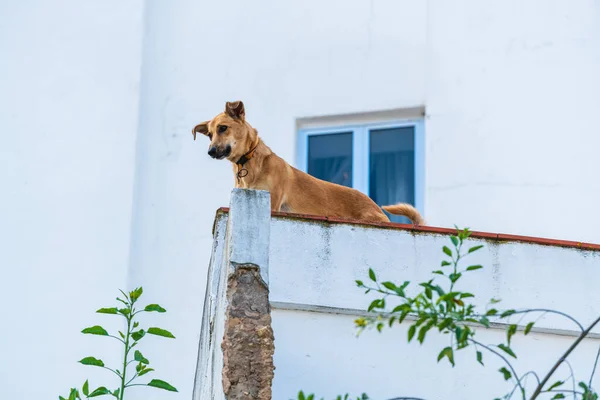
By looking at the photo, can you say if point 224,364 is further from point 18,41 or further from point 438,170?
point 18,41

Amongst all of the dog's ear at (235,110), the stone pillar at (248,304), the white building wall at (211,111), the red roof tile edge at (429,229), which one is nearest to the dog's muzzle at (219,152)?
the dog's ear at (235,110)

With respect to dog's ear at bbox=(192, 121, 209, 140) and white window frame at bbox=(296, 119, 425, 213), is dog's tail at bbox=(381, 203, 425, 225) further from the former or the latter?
dog's ear at bbox=(192, 121, 209, 140)

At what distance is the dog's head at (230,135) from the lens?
11.0 metres

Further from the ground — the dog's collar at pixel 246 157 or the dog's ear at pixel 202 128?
the dog's ear at pixel 202 128

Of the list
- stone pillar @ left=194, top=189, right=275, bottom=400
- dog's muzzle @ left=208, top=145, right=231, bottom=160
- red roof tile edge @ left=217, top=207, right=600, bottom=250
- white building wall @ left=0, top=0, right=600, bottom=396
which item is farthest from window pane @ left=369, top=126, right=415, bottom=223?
stone pillar @ left=194, top=189, right=275, bottom=400

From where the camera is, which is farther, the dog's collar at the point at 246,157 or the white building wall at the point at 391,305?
the dog's collar at the point at 246,157

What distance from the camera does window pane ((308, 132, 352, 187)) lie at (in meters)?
13.4

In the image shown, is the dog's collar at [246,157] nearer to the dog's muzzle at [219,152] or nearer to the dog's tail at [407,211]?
the dog's muzzle at [219,152]

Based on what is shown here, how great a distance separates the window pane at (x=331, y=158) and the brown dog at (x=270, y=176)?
5.55ft

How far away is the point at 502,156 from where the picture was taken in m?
12.6

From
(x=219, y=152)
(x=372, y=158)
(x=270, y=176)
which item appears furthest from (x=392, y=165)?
(x=219, y=152)

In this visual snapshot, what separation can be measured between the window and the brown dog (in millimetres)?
1590

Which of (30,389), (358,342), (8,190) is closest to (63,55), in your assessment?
(8,190)

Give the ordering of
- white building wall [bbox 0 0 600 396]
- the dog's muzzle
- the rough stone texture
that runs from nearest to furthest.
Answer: the rough stone texture → the dog's muzzle → white building wall [bbox 0 0 600 396]
